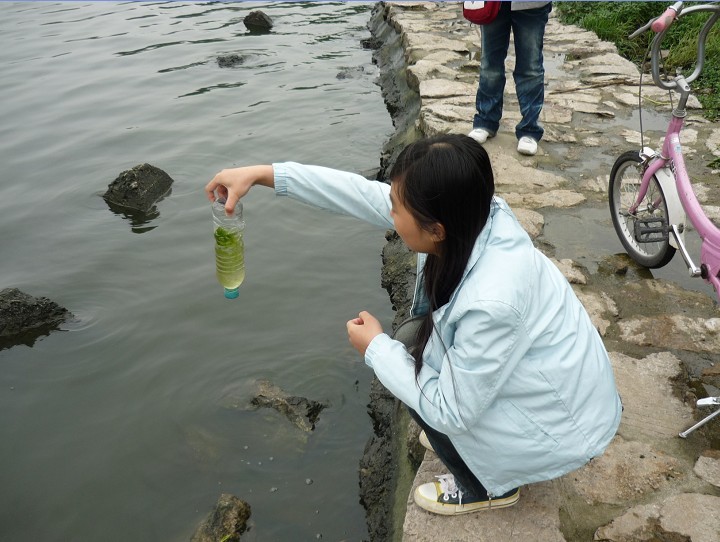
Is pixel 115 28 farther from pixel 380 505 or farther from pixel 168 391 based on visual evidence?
pixel 380 505

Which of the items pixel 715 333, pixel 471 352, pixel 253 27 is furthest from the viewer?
pixel 253 27

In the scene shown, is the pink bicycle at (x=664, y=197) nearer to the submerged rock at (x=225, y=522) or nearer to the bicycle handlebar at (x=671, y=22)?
the bicycle handlebar at (x=671, y=22)

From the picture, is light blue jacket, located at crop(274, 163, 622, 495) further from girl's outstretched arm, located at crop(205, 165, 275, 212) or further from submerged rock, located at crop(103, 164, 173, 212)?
submerged rock, located at crop(103, 164, 173, 212)

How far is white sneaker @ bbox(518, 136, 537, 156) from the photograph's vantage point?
4953 millimetres

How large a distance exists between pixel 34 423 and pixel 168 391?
0.78 m

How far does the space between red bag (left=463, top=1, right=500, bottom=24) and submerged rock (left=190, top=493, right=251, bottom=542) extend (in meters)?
3.51

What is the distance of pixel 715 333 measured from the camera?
315cm

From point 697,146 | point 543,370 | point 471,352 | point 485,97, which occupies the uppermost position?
point 471,352

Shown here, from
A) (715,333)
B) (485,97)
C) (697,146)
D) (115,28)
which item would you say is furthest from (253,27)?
(715,333)

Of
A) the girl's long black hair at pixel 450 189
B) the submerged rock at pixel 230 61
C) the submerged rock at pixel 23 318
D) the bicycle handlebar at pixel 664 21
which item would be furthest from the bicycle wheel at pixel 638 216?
the submerged rock at pixel 230 61

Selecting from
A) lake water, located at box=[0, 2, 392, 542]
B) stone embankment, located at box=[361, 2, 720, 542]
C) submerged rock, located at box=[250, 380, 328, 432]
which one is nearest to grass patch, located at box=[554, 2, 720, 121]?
stone embankment, located at box=[361, 2, 720, 542]

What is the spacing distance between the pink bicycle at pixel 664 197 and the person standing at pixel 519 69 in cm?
112

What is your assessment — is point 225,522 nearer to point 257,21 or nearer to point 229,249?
point 229,249

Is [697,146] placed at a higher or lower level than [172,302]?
higher
